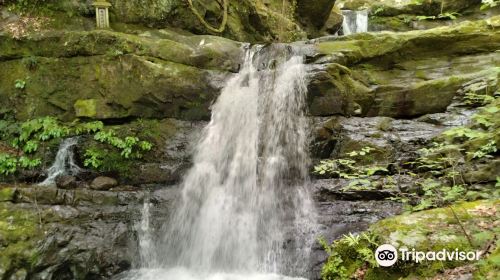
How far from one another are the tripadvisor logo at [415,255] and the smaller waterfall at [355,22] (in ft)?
46.3

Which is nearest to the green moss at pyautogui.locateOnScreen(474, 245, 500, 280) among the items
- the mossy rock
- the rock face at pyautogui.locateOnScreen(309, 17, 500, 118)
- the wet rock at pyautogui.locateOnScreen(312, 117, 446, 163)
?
the mossy rock

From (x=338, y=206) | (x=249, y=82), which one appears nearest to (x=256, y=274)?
(x=338, y=206)

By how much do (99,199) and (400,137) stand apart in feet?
19.8

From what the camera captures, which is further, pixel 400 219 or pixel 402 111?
pixel 402 111

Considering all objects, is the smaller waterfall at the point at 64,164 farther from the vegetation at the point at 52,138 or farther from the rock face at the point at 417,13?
the rock face at the point at 417,13

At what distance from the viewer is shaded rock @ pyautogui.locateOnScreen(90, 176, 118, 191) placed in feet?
26.0

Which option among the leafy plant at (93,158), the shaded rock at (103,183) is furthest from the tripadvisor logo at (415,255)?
the leafy plant at (93,158)

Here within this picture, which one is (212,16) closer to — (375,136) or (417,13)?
(375,136)

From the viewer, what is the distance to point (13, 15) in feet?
31.6

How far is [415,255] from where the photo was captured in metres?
3.24

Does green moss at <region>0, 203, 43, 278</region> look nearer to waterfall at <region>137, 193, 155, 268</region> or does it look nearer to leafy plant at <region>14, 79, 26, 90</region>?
waterfall at <region>137, 193, 155, 268</region>

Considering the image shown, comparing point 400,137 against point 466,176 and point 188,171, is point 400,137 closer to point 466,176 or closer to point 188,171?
point 466,176

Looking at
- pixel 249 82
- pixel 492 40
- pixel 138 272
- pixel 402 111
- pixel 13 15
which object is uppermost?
pixel 13 15

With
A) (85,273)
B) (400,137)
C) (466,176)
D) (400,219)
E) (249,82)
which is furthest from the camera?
(249,82)
